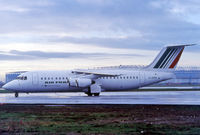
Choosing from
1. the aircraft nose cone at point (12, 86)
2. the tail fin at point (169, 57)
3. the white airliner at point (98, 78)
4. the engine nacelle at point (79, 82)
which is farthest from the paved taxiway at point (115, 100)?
the tail fin at point (169, 57)

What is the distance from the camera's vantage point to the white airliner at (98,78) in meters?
39.6

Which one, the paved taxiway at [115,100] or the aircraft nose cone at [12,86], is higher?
the aircraft nose cone at [12,86]

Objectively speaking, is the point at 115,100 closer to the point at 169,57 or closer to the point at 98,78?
the point at 98,78

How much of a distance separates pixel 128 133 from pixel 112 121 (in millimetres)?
3392

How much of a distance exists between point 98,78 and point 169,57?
971cm

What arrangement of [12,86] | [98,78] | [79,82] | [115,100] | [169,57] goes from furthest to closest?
1. [169,57]
2. [98,78]
3. [79,82]
4. [12,86]
5. [115,100]

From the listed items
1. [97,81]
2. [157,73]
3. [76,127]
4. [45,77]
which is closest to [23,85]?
[45,77]

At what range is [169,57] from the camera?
42.6 m

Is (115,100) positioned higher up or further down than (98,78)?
further down

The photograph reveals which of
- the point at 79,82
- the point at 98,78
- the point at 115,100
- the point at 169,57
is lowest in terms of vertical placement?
the point at 115,100

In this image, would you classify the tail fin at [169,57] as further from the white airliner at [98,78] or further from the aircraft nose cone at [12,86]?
the aircraft nose cone at [12,86]

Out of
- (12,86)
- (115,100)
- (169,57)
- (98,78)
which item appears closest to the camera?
(115,100)

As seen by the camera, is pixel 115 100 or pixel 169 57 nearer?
pixel 115 100

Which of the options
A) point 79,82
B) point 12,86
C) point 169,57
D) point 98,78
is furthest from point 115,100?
point 169,57
